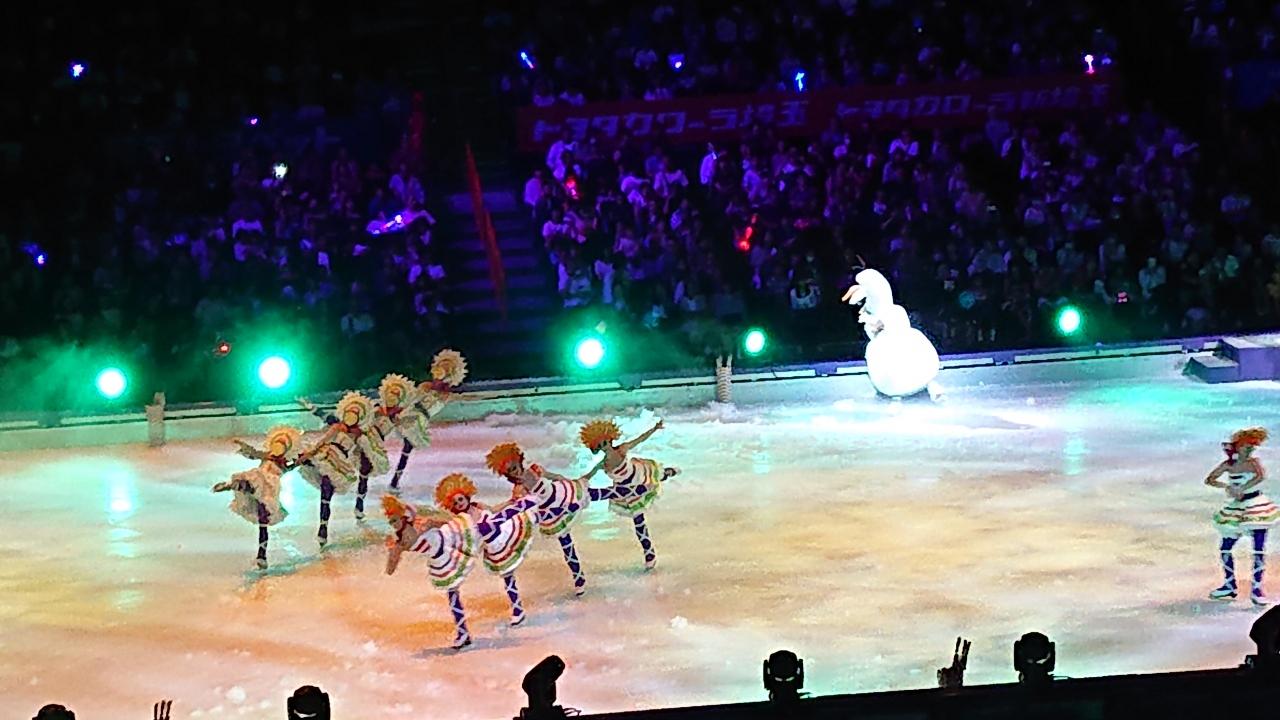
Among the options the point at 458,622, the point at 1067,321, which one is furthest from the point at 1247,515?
the point at 1067,321

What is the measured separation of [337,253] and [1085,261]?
841 cm

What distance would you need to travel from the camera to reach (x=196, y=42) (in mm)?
23156

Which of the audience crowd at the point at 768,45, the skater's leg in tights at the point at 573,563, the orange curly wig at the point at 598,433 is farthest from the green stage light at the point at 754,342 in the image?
the orange curly wig at the point at 598,433

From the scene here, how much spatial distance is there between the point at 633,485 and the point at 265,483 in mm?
2464

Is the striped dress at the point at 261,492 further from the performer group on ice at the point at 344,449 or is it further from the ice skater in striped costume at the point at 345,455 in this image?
the ice skater in striped costume at the point at 345,455

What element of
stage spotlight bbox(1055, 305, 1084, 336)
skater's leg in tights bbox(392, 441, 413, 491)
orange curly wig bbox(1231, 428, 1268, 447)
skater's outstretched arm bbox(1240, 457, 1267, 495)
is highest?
stage spotlight bbox(1055, 305, 1084, 336)

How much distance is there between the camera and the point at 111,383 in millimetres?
18172

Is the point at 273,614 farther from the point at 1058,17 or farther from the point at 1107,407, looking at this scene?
the point at 1058,17

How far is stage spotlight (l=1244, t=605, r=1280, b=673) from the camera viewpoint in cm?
571

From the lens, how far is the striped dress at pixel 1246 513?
9.96 metres

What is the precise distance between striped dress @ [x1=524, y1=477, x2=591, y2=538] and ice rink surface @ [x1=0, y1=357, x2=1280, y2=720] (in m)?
0.57

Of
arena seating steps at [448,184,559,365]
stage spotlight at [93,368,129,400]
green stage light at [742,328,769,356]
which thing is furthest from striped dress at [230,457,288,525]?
green stage light at [742,328,769,356]

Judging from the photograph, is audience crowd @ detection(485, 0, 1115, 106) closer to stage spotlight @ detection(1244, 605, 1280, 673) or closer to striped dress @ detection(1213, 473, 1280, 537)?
striped dress @ detection(1213, 473, 1280, 537)

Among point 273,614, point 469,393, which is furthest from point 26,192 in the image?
point 273,614
